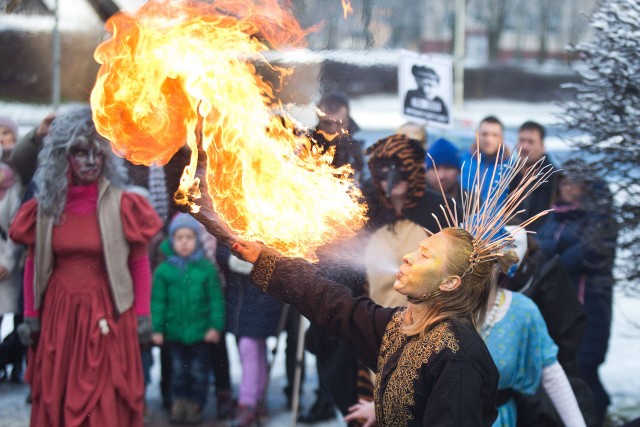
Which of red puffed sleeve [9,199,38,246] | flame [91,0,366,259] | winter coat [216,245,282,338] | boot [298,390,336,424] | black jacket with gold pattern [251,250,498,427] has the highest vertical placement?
flame [91,0,366,259]

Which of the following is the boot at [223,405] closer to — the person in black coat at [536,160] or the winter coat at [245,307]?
the winter coat at [245,307]

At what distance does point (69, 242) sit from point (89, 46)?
334cm

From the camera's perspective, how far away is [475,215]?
10.9ft

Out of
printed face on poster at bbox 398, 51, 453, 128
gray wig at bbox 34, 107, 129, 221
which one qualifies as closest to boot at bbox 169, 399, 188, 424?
gray wig at bbox 34, 107, 129, 221

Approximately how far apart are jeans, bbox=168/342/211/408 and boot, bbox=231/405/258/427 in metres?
0.24

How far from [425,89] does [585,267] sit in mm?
1979

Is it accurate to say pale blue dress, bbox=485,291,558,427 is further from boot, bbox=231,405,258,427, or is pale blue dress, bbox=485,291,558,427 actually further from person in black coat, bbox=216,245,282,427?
boot, bbox=231,405,258,427

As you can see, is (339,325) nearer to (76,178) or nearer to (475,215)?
(475,215)

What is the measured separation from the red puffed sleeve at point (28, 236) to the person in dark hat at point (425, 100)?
3.28 m

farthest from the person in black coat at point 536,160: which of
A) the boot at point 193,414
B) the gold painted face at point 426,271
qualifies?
the gold painted face at point 426,271

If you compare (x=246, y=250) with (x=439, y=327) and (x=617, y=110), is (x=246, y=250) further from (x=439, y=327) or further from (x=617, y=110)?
(x=617, y=110)

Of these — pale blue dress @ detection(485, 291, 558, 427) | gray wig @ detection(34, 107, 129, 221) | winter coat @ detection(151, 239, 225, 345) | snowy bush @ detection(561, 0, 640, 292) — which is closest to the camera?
pale blue dress @ detection(485, 291, 558, 427)

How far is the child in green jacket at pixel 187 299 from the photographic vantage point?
5.79m

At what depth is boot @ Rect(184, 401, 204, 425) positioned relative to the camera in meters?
5.98
